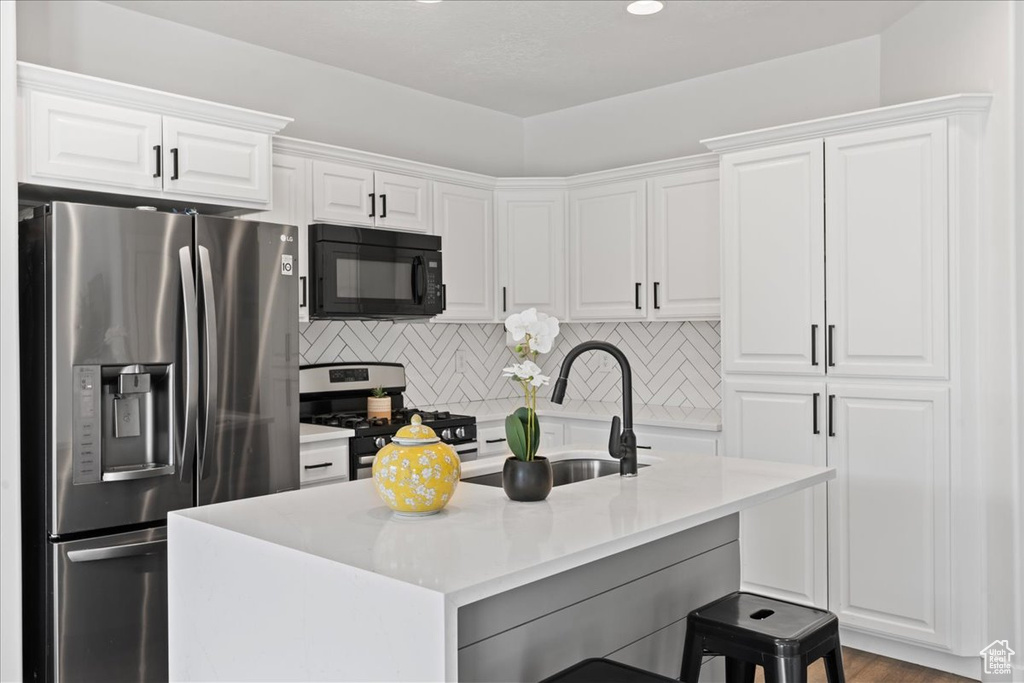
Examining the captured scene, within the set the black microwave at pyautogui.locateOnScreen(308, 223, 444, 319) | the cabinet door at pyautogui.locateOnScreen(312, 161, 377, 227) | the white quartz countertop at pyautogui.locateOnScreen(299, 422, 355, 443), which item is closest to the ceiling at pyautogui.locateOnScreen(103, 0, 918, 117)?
the cabinet door at pyautogui.locateOnScreen(312, 161, 377, 227)

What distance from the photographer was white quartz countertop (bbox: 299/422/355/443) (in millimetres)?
3428

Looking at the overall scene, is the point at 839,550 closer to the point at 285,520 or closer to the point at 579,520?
the point at 579,520

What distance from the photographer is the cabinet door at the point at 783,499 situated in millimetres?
3549

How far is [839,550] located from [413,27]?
3.03 m

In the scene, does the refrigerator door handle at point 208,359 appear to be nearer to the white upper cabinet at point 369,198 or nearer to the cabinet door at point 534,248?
the white upper cabinet at point 369,198

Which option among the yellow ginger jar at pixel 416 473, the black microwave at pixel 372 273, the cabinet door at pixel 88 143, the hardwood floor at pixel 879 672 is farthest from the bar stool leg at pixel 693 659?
the cabinet door at pixel 88 143

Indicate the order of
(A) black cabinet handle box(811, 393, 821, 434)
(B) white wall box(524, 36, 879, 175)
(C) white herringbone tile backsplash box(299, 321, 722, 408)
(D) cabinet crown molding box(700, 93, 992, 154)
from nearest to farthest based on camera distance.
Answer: (D) cabinet crown molding box(700, 93, 992, 154) < (A) black cabinet handle box(811, 393, 821, 434) < (B) white wall box(524, 36, 879, 175) < (C) white herringbone tile backsplash box(299, 321, 722, 408)

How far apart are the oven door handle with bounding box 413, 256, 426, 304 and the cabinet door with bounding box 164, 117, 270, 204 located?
0.95 meters

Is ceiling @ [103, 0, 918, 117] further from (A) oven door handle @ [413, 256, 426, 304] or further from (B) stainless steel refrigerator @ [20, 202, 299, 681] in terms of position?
(B) stainless steel refrigerator @ [20, 202, 299, 681]

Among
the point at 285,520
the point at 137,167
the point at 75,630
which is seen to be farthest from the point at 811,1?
the point at 75,630

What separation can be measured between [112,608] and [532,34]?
2.99m

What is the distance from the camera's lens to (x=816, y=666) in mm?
3297

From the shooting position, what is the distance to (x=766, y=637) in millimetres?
1922

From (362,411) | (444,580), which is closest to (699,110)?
(362,411)
